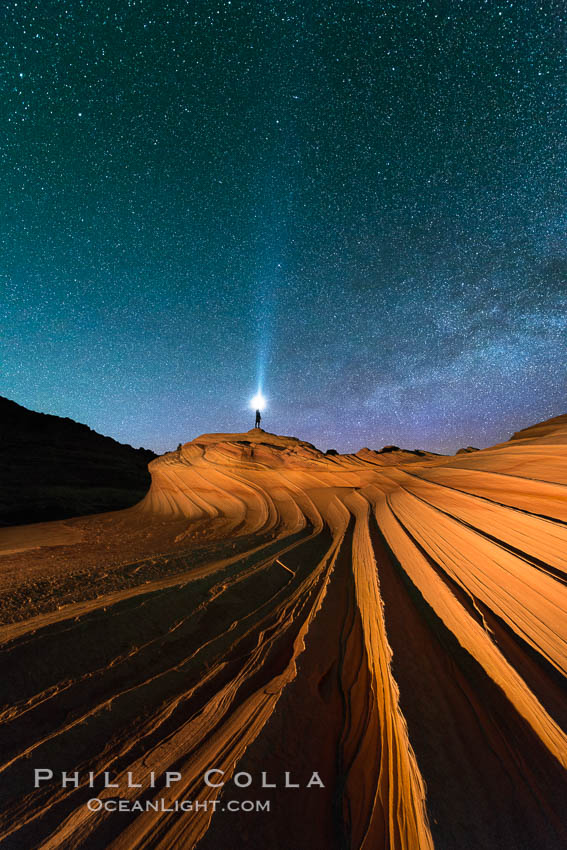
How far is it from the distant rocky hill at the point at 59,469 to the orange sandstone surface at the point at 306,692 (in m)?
13.1

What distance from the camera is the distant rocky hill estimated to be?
15.1 m

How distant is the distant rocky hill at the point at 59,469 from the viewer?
1508cm

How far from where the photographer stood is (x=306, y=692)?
1778 millimetres

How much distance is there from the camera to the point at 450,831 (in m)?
1.05

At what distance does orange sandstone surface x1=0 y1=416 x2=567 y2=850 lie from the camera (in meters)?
1.10

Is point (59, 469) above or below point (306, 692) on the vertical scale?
above

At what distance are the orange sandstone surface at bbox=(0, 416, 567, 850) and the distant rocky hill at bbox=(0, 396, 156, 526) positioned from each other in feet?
42.9

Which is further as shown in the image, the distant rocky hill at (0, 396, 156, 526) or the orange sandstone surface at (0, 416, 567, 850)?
the distant rocky hill at (0, 396, 156, 526)

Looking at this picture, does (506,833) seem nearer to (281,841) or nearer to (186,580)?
(281,841)

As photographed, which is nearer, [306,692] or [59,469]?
[306,692]

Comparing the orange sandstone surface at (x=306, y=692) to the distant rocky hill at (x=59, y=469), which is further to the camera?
the distant rocky hill at (x=59, y=469)

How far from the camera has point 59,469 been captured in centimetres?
2252

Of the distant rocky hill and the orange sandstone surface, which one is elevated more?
the distant rocky hill

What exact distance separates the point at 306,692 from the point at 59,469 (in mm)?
26544
